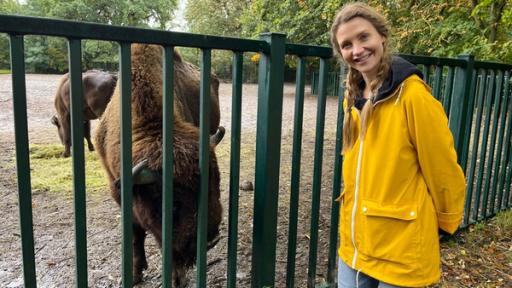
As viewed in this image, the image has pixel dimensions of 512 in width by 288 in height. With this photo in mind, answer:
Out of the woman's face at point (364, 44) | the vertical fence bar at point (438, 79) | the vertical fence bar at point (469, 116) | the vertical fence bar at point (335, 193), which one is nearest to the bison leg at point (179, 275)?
the vertical fence bar at point (335, 193)

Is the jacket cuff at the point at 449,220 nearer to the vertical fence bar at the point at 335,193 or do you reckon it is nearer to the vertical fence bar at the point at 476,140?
the vertical fence bar at the point at 335,193

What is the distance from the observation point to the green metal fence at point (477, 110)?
3785 millimetres

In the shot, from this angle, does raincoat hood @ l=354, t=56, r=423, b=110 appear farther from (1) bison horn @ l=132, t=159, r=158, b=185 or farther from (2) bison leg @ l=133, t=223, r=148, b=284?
(2) bison leg @ l=133, t=223, r=148, b=284

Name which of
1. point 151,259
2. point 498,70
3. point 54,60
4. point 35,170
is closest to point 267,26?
point 35,170

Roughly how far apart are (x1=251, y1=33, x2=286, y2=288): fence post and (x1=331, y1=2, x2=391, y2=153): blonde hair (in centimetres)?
37

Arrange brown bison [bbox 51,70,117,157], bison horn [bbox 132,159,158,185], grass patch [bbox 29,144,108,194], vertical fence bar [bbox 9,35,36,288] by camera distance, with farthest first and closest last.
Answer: brown bison [bbox 51,70,117,157]
grass patch [bbox 29,144,108,194]
bison horn [bbox 132,159,158,185]
vertical fence bar [bbox 9,35,36,288]

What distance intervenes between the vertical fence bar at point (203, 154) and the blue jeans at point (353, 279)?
768mm

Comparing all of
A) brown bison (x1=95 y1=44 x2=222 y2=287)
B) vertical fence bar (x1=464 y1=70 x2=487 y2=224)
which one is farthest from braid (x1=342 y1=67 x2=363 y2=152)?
vertical fence bar (x1=464 y1=70 x2=487 y2=224)

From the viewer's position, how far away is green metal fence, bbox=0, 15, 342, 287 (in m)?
1.61

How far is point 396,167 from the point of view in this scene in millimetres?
1884

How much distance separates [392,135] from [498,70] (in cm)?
325

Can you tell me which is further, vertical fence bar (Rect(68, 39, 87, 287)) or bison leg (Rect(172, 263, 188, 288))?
bison leg (Rect(172, 263, 188, 288))

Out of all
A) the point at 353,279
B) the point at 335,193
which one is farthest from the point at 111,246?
the point at 353,279

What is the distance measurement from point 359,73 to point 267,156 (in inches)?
27.6
